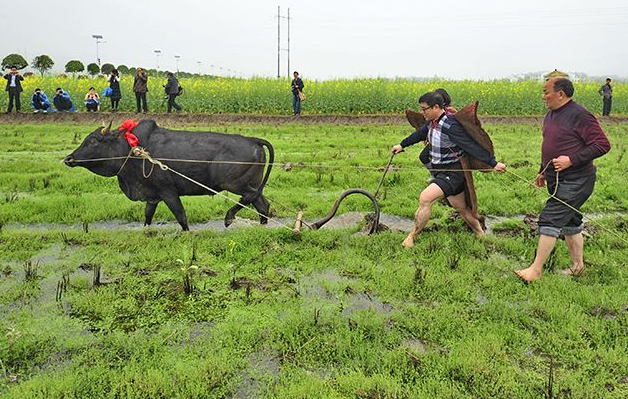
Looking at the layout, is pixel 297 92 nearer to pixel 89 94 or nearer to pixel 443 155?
pixel 89 94

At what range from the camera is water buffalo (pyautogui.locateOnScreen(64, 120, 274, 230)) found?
5.83 meters

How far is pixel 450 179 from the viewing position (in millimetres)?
5582

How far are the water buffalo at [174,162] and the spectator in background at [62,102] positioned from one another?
47.8ft

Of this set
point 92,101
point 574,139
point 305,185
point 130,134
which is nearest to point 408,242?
point 574,139

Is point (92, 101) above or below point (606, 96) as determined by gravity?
below

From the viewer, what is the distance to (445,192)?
18.2 ft

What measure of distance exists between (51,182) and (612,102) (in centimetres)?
2485

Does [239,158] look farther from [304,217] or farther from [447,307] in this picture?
[447,307]

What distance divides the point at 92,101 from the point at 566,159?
1879cm

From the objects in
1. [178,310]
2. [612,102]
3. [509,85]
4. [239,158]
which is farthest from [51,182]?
[612,102]

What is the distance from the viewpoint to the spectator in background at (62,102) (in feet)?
60.2

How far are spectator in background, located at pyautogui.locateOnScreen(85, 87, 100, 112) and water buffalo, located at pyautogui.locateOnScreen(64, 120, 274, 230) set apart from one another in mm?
14840

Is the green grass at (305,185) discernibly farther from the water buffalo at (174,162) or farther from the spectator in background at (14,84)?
the spectator in background at (14,84)

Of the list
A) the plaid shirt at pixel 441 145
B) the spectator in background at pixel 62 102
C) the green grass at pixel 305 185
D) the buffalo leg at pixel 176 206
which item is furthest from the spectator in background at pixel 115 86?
the plaid shirt at pixel 441 145
